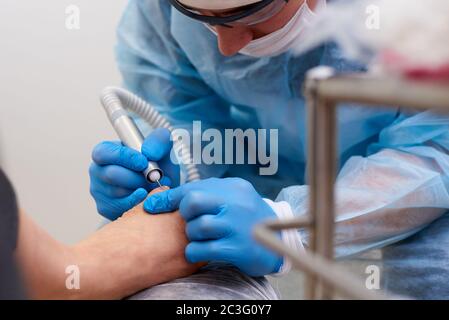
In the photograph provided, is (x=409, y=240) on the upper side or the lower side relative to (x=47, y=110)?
lower

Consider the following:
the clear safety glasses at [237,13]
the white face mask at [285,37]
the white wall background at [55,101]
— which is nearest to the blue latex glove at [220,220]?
the clear safety glasses at [237,13]

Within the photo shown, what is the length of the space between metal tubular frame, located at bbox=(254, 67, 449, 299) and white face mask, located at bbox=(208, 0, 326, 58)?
87 centimetres

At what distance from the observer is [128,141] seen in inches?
51.5

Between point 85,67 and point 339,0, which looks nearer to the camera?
point 339,0

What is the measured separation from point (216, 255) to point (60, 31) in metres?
1.28

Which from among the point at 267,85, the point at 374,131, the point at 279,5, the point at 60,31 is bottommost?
the point at 374,131

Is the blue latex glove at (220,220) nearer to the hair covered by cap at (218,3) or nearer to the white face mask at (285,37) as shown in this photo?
the hair covered by cap at (218,3)

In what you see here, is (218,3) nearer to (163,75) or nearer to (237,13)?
(237,13)

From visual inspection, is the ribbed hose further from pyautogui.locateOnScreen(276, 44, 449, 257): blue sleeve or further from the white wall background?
the white wall background

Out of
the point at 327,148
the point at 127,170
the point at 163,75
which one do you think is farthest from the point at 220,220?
the point at 163,75

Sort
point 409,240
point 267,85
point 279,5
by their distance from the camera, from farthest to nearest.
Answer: point 267,85 → point 409,240 → point 279,5

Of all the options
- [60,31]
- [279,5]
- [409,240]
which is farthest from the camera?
[60,31]

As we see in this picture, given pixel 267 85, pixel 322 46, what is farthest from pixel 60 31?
pixel 322 46
